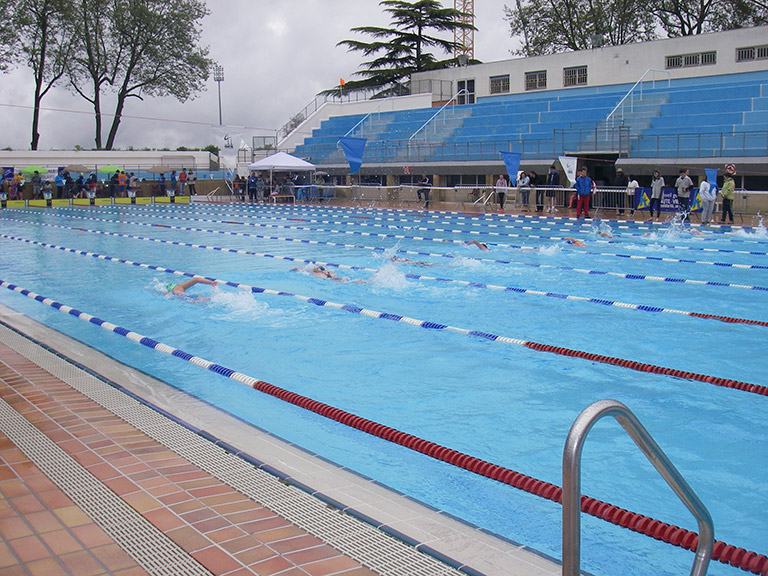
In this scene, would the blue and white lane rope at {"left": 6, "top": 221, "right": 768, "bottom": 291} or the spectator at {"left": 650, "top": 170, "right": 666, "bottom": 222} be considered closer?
the blue and white lane rope at {"left": 6, "top": 221, "right": 768, "bottom": 291}

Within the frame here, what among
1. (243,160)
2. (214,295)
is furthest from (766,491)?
(243,160)

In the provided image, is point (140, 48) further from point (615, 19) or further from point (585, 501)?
point (585, 501)

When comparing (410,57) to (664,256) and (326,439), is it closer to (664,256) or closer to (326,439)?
(664,256)

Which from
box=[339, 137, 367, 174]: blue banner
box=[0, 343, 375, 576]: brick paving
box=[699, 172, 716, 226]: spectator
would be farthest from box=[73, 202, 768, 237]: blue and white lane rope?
box=[0, 343, 375, 576]: brick paving

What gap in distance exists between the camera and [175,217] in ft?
74.3

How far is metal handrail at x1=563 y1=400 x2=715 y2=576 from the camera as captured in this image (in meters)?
1.93

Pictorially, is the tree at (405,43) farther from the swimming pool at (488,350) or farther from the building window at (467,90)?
the swimming pool at (488,350)

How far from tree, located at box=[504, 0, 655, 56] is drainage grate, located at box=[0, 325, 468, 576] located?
37988 millimetres

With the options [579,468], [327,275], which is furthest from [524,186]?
[579,468]

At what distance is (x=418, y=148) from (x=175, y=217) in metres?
10.3

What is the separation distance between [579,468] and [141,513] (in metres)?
1.75

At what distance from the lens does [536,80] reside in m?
31.8

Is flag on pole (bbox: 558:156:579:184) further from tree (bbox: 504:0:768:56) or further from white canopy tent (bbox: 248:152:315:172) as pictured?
tree (bbox: 504:0:768:56)

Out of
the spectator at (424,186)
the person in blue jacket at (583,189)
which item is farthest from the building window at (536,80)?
the person in blue jacket at (583,189)
